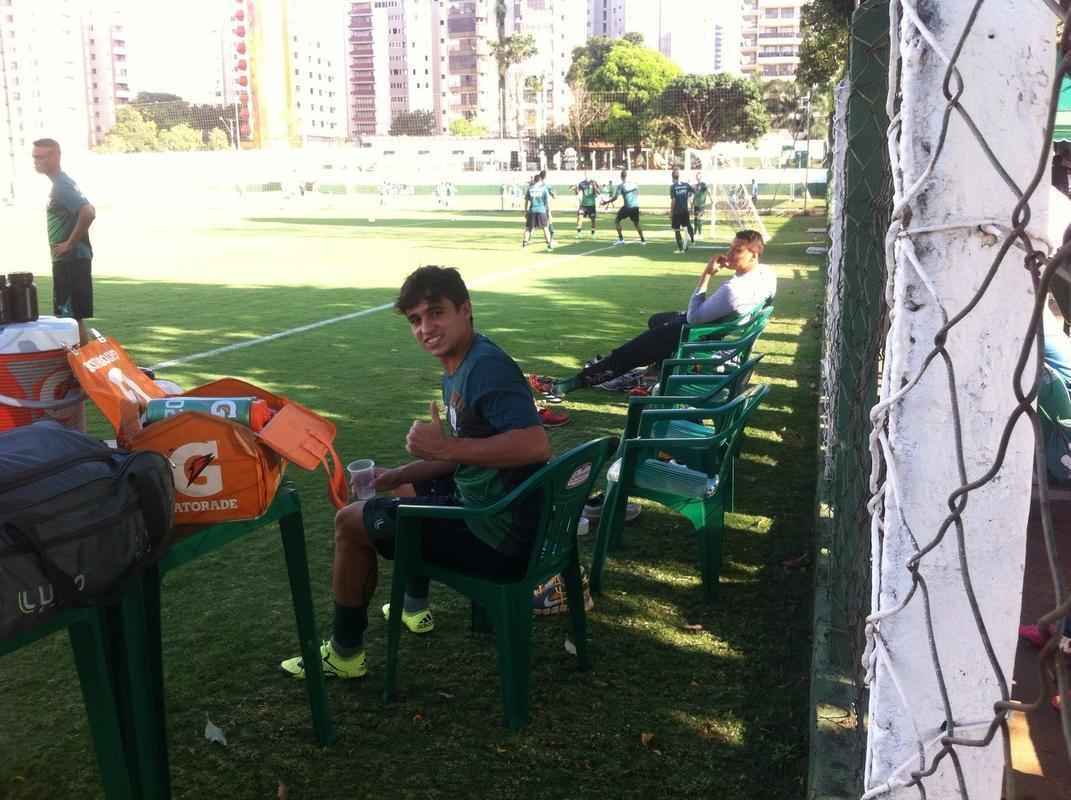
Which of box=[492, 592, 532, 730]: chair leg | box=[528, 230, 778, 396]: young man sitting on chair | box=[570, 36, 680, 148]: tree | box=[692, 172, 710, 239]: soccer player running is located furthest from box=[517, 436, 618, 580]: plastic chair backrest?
box=[570, 36, 680, 148]: tree

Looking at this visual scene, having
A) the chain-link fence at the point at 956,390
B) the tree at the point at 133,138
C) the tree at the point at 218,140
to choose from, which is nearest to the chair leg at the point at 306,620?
the chain-link fence at the point at 956,390

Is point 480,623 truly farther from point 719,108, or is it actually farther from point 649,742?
point 719,108

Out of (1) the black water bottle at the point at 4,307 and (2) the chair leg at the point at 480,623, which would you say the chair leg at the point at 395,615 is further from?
(1) the black water bottle at the point at 4,307

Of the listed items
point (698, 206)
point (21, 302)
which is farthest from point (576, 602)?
point (698, 206)

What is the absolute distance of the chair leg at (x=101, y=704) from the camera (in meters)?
2.33

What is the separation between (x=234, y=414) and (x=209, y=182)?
55.0 meters

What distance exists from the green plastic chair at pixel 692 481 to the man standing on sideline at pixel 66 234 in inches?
255

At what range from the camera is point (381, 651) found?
3814 mm

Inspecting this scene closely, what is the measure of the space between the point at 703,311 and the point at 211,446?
16.4 ft

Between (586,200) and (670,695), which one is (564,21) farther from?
(670,695)

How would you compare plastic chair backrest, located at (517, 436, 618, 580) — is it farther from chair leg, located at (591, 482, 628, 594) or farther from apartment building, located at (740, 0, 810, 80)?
apartment building, located at (740, 0, 810, 80)

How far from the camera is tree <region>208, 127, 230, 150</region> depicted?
93688 millimetres

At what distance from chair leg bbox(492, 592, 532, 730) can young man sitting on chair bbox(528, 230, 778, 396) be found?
4162 mm

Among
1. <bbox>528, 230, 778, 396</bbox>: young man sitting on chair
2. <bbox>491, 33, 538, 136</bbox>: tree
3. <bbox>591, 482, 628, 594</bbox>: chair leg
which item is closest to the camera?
<bbox>591, 482, 628, 594</bbox>: chair leg
